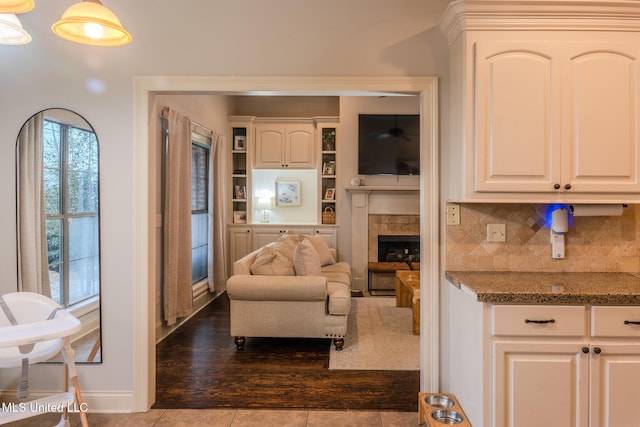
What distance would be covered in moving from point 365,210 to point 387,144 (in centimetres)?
105

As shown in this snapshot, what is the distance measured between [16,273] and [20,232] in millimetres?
267

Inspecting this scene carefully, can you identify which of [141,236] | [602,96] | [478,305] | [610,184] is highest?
[602,96]

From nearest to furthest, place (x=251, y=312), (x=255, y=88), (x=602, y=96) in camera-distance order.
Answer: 1. (x=602, y=96)
2. (x=255, y=88)
3. (x=251, y=312)

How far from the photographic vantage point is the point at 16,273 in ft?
8.57

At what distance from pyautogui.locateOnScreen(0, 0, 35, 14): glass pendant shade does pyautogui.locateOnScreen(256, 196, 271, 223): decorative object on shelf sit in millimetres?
5156

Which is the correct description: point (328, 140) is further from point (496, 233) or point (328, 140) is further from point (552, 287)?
point (552, 287)

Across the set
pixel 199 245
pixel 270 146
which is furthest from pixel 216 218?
pixel 270 146

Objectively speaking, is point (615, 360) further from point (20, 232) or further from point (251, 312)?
point (20, 232)

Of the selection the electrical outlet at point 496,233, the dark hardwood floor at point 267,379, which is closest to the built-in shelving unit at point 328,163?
the dark hardwood floor at point 267,379

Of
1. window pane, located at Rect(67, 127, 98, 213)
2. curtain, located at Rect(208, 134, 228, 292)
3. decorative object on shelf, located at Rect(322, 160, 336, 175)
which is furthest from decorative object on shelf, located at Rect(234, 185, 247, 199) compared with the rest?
window pane, located at Rect(67, 127, 98, 213)

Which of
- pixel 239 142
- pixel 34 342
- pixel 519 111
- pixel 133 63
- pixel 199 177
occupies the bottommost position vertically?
pixel 34 342

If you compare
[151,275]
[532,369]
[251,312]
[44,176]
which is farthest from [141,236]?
[532,369]

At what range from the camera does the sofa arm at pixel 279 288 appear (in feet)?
11.5

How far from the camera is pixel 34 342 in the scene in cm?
182
